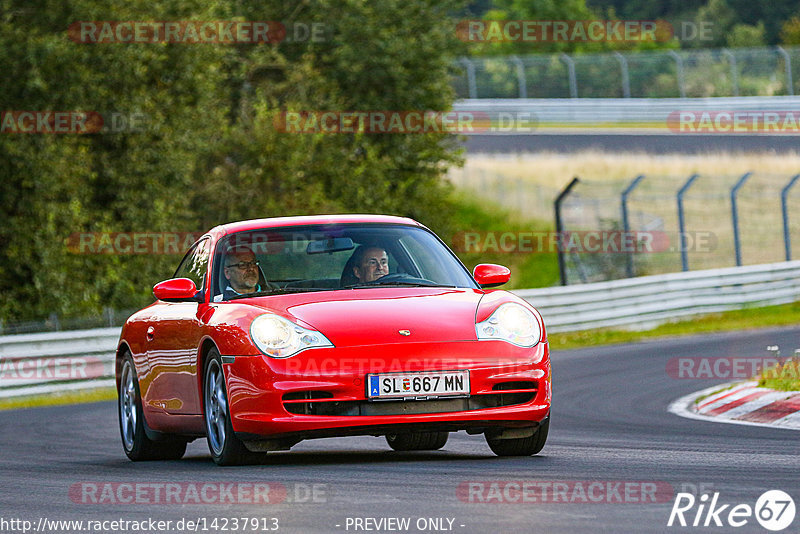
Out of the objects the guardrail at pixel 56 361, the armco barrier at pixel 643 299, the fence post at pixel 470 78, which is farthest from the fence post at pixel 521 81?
the guardrail at pixel 56 361

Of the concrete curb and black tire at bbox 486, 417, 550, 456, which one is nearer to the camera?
black tire at bbox 486, 417, 550, 456

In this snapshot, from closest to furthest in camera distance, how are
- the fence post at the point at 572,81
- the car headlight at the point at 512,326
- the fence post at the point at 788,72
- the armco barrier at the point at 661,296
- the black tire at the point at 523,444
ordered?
the car headlight at the point at 512,326 → the black tire at the point at 523,444 → the armco barrier at the point at 661,296 → the fence post at the point at 788,72 → the fence post at the point at 572,81

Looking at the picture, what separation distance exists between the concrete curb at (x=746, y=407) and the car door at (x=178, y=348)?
393 cm

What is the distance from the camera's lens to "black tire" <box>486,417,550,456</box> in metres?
8.71

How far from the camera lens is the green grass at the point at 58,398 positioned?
61.7 ft

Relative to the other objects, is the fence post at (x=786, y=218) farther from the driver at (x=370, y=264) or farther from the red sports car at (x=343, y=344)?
the driver at (x=370, y=264)

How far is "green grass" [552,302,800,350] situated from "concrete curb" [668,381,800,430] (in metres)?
10.3

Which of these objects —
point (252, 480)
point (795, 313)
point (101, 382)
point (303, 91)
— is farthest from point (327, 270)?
point (303, 91)

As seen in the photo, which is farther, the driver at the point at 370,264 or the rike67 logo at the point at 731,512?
the driver at the point at 370,264

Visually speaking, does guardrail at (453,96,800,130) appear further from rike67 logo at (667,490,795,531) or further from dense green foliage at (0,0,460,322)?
rike67 logo at (667,490,795,531)

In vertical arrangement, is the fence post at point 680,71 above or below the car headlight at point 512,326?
above

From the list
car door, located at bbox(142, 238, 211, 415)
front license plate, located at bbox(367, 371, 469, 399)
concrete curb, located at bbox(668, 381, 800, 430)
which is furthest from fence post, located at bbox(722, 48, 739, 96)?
front license plate, located at bbox(367, 371, 469, 399)

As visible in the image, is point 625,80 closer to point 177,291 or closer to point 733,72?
point 733,72

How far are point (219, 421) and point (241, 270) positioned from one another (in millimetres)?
1062
